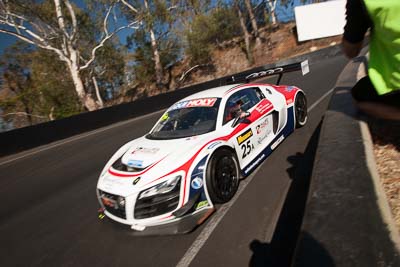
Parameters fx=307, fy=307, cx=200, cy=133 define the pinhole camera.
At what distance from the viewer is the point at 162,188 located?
3.47 m

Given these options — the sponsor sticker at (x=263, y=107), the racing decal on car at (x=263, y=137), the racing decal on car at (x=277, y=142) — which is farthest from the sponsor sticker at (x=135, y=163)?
the racing decal on car at (x=277, y=142)

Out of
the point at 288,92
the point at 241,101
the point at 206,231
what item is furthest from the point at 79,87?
the point at 206,231

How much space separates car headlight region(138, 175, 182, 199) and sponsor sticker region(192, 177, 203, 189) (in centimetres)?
21

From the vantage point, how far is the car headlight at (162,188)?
3.46m

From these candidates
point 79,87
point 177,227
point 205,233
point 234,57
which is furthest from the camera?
point 234,57

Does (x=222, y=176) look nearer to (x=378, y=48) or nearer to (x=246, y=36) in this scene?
(x=378, y=48)

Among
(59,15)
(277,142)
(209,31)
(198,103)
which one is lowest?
(277,142)

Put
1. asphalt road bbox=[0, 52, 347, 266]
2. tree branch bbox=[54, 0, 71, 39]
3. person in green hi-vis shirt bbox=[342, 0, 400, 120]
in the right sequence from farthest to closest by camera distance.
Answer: tree branch bbox=[54, 0, 71, 39] < asphalt road bbox=[0, 52, 347, 266] < person in green hi-vis shirt bbox=[342, 0, 400, 120]

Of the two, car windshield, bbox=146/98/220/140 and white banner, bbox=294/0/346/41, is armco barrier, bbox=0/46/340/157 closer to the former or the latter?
car windshield, bbox=146/98/220/140

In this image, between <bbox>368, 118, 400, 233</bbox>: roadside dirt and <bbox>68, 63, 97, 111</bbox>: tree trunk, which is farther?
<bbox>68, 63, 97, 111</bbox>: tree trunk

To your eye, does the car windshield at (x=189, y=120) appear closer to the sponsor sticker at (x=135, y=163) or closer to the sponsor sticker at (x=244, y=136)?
the sponsor sticker at (x=244, y=136)

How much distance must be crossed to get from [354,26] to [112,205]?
3133 millimetres

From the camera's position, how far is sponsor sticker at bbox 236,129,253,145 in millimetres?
4455

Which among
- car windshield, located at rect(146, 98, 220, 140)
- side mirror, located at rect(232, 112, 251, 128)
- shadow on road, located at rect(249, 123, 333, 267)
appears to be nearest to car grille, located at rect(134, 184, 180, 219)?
shadow on road, located at rect(249, 123, 333, 267)
